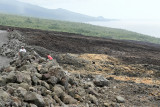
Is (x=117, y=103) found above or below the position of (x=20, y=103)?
below

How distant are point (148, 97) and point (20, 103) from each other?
8409mm

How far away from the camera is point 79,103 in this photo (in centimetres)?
893

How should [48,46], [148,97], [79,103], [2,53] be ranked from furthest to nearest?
1. [48,46]
2. [2,53]
3. [148,97]
4. [79,103]

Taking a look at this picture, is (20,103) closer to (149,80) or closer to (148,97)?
(148,97)

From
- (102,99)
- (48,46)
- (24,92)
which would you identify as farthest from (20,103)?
(48,46)

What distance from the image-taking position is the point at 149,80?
16766 millimetres

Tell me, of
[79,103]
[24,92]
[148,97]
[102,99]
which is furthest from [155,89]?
[24,92]

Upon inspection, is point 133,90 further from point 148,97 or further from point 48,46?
point 48,46

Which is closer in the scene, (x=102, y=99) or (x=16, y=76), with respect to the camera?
(x=16, y=76)

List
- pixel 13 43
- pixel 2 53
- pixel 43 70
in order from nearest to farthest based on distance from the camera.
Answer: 1. pixel 43 70
2. pixel 2 53
3. pixel 13 43

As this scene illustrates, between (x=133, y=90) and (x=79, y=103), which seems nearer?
(x=79, y=103)

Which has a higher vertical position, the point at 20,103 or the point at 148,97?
the point at 20,103

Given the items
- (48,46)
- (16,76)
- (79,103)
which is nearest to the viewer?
(16,76)

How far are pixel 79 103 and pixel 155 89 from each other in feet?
22.6
